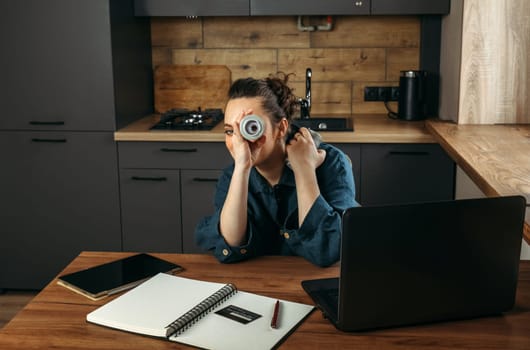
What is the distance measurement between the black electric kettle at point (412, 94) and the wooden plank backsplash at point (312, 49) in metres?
0.24

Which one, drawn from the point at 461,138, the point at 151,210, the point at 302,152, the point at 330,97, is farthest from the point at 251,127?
the point at 330,97

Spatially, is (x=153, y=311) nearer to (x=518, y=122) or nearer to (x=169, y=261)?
(x=169, y=261)

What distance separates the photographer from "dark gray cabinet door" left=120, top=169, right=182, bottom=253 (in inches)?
127

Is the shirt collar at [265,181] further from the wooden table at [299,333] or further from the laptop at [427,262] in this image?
the laptop at [427,262]

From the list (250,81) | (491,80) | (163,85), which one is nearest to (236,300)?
(250,81)

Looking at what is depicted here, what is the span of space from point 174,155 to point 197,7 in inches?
29.6

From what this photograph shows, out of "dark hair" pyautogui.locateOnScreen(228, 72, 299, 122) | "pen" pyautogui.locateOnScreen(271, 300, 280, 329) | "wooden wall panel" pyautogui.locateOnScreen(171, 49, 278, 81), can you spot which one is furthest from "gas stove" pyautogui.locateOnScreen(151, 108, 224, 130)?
"pen" pyautogui.locateOnScreen(271, 300, 280, 329)

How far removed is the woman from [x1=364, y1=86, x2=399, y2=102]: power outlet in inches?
70.4

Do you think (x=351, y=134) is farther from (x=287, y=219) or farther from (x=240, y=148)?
(x=240, y=148)

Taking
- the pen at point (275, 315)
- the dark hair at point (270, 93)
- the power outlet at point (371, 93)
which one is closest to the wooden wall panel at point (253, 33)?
the power outlet at point (371, 93)

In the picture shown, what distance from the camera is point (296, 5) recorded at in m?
3.31

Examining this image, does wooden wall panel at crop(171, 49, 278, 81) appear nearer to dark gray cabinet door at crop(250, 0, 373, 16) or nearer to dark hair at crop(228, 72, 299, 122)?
dark gray cabinet door at crop(250, 0, 373, 16)

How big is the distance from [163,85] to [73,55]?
2.15 ft

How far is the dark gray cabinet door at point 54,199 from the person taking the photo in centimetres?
326
